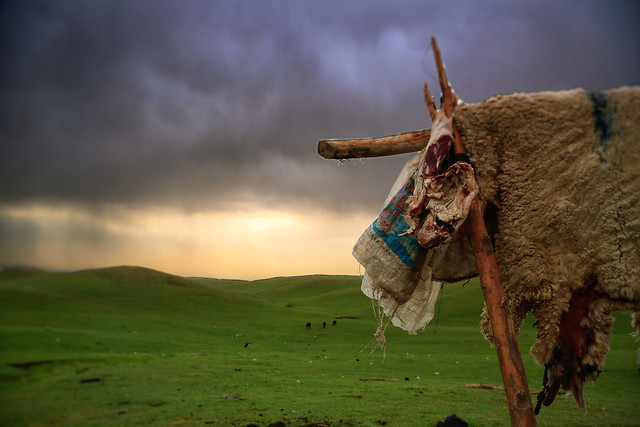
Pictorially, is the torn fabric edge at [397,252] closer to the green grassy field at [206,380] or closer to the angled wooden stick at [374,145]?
the angled wooden stick at [374,145]

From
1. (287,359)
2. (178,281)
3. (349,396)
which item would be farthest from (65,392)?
(178,281)

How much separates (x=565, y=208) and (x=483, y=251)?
2.62ft

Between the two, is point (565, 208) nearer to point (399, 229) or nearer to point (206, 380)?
point (399, 229)

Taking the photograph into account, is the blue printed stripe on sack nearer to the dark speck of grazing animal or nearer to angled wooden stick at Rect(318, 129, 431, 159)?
angled wooden stick at Rect(318, 129, 431, 159)

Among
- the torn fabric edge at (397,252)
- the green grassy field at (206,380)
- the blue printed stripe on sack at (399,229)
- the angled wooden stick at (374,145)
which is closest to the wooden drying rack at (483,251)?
the angled wooden stick at (374,145)

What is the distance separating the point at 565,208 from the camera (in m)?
3.28

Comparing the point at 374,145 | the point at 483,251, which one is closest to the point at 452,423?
the point at 483,251

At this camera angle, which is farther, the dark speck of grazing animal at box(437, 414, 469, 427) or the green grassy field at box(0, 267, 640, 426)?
the dark speck of grazing animal at box(437, 414, 469, 427)

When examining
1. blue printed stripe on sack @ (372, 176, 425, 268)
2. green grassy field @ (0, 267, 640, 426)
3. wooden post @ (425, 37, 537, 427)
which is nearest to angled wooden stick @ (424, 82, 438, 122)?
wooden post @ (425, 37, 537, 427)

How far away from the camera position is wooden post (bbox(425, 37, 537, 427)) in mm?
2895

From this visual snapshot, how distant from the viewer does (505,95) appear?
141 inches

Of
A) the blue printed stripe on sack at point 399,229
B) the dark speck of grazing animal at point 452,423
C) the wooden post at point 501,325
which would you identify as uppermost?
the blue printed stripe on sack at point 399,229

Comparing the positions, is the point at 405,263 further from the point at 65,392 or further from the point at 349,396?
the point at 349,396

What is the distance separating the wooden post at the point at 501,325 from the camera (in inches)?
114
